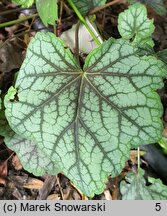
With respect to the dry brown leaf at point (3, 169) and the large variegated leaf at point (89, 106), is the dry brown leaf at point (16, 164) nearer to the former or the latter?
the dry brown leaf at point (3, 169)

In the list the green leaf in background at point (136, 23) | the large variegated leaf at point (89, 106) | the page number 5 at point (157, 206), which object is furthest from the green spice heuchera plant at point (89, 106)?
the page number 5 at point (157, 206)

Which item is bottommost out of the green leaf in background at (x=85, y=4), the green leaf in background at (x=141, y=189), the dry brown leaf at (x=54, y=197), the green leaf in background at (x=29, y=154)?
the green leaf in background at (x=141, y=189)

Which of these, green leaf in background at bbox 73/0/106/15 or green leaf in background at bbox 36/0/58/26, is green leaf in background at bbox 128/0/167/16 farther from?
green leaf in background at bbox 36/0/58/26

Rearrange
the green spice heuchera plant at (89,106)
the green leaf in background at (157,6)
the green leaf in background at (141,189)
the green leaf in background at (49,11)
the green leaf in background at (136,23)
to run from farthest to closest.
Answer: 1. the green leaf in background at (157,6)
2. the green leaf in background at (141,189)
3. the green leaf in background at (136,23)
4. the green leaf in background at (49,11)
5. the green spice heuchera plant at (89,106)

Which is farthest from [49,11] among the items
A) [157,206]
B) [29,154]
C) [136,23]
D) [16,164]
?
[157,206]

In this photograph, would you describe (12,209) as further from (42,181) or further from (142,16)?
(142,16)

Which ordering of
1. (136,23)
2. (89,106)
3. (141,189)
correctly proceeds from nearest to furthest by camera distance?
(89,106) → (136,23) → (141,189)

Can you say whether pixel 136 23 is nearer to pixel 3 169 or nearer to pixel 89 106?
pixel 89 106
